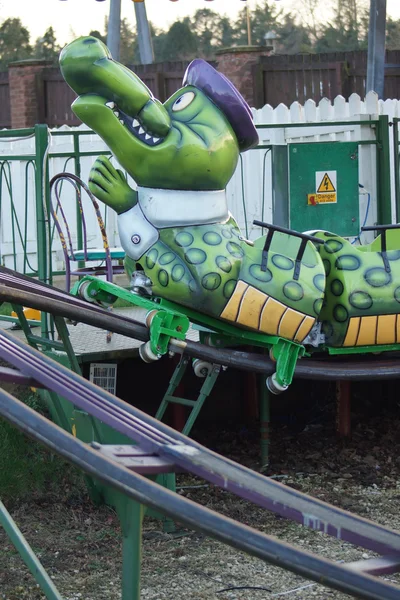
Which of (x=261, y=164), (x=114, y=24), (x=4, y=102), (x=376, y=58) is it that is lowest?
(x=261, y=164)

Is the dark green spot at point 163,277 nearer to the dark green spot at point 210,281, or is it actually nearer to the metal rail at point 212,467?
the dark green spot at point 210,281

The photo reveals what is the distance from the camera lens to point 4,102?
20.7 m

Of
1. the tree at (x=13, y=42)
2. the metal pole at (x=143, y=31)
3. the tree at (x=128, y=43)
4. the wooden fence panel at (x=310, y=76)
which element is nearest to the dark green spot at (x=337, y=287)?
the wooden fence panel at (x=310, y=76)

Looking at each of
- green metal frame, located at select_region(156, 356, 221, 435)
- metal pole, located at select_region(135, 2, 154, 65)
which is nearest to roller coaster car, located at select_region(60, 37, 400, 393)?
green metal frame, located at select_region(156, 356, 221, 435)

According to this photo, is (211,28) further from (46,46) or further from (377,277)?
(377,277)

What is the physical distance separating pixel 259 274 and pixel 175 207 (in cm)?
53

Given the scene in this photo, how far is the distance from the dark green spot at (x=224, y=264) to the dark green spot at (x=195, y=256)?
2.7 inches

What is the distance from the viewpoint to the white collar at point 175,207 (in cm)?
468

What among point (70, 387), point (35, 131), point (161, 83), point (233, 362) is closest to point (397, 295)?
point (233, 362)

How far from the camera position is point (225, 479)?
2.16 m

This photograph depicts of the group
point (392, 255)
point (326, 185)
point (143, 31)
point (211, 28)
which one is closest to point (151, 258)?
point (392, 255)

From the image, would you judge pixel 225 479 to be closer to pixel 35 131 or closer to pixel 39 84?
pixel 35 131

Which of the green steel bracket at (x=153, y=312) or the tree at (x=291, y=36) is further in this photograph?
the tree at (x=291, y=36)

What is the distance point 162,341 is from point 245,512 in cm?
103
